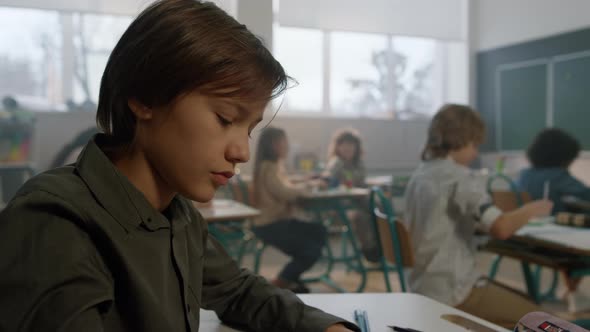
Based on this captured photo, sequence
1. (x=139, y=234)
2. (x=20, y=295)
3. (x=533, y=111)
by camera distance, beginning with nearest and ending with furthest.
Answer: (x=20, y=295)
(x=139, y=234)
(x=533, y=111)

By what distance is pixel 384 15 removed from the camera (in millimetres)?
5656

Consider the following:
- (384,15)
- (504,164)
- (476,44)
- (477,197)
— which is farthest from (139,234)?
(476,44)

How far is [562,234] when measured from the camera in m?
2.17

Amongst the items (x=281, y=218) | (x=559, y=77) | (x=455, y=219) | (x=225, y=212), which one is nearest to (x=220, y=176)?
(x=455, y=219)

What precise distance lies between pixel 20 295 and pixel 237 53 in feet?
1.31

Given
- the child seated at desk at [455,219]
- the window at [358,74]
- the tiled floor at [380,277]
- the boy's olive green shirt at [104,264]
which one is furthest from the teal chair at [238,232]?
the boy's olive green shirt at [104,264]

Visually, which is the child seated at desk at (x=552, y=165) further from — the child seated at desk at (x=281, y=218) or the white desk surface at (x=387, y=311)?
the white desk surface at (x=387, y=311)

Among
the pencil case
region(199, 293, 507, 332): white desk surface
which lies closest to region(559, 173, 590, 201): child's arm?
region(199, 293, 507, 332): white desk surface

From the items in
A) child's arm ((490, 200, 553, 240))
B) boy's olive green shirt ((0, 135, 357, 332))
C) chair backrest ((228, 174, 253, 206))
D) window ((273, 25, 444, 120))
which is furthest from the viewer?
window ((273, 25, 444, 120))

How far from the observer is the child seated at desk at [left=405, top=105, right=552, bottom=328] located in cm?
193

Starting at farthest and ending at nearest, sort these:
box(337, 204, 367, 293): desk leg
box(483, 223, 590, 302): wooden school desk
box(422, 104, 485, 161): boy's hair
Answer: box(337, 204, 367, 293): desk leg → box(422, 104, 485, 161): boy's hair → box(483, 223, 590, 302): wooden school desk

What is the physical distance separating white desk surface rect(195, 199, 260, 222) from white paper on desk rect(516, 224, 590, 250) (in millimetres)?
1398

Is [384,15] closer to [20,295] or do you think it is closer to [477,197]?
[477,197]

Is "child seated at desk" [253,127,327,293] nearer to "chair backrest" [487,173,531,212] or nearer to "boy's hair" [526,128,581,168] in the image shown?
"chair backrest" [487,173,531,212]
